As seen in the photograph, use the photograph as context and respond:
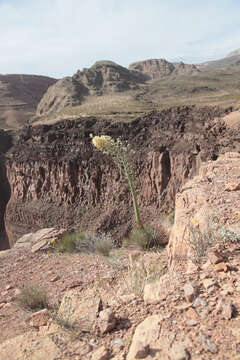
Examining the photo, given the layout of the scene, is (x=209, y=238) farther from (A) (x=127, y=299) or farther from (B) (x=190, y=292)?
(A) (x=127, y=299)

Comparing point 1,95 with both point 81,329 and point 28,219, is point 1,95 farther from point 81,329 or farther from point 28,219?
point 81,329

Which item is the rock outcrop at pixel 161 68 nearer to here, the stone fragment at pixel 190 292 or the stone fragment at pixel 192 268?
the stone fragment at pixel 192 268

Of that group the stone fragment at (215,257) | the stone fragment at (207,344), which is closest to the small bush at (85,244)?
the stone fragment at (215,257)

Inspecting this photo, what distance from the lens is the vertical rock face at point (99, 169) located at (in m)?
14.9

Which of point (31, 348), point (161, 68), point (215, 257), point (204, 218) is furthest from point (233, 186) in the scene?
point (161, 68)

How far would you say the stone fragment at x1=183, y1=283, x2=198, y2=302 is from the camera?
7.95ft

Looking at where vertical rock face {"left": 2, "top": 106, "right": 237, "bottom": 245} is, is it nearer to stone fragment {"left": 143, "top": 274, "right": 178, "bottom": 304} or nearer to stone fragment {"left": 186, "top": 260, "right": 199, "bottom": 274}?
stone fragment {"left": 186, "top": 260, "right": 199, "bottom": 274}

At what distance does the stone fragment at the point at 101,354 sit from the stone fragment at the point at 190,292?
2.84 feet

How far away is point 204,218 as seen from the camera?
12.4 ft

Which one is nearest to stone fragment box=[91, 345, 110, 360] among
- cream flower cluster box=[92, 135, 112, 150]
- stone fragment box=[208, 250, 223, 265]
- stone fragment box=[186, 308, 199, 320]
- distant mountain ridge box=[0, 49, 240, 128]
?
stone fragment box=[186, 308, 199, 320]

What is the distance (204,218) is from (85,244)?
4.94m

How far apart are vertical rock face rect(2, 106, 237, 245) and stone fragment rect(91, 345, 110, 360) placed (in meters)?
11.3

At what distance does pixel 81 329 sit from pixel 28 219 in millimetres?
19523

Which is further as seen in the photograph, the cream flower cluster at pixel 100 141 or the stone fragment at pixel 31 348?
the cream flower cluster at pixel 100 141
